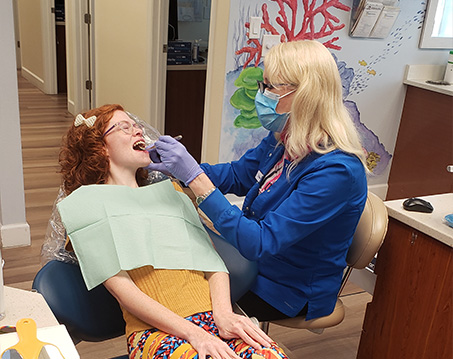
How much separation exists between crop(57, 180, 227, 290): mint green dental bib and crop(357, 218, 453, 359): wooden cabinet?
0.57m

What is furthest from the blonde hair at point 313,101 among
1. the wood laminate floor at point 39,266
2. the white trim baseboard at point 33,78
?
the white trim baseboard at point 33,78

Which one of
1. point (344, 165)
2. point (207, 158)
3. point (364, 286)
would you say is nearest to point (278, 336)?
point (364, 286)

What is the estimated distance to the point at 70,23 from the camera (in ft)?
16.7

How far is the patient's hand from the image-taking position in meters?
1.32

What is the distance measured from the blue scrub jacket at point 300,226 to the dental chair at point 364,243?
4 cm

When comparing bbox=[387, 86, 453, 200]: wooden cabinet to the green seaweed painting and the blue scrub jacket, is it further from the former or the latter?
the blue scrub jacket

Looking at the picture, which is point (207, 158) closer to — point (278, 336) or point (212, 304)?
point (278, 336)

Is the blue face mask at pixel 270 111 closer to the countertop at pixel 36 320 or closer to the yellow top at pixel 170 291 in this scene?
the yellow top at pixel 170 291

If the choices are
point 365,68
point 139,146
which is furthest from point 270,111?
point 365,68

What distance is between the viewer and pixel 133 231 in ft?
4.82

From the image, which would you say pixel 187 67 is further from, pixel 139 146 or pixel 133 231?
pixel 133 231

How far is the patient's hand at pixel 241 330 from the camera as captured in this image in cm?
132

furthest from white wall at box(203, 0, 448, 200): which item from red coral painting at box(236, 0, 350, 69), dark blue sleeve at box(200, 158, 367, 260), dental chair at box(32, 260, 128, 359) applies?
dental chair at box(32, 260, 128, 359)

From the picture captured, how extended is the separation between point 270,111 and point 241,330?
A: 2.10 ft
